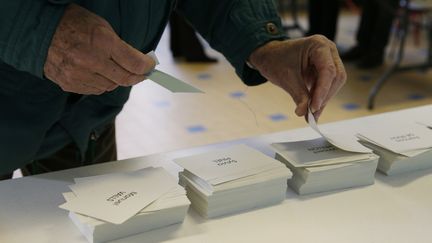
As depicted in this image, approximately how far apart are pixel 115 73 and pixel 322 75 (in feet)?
1.18

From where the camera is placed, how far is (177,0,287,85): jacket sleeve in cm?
102

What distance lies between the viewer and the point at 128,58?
2.33 ft

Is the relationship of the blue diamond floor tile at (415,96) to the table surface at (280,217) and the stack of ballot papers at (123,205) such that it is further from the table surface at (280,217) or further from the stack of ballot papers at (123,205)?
the stack of ballot papers at (123,205)

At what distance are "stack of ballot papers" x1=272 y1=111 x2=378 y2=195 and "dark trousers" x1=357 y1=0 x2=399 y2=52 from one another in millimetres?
3144

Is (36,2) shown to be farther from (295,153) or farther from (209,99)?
(209,99)

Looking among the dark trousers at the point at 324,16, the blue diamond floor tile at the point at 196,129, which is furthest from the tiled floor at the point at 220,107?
the dark trousers at the point at 324,16

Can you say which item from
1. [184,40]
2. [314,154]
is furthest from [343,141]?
[184,40]

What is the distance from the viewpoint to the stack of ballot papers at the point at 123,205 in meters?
0.72

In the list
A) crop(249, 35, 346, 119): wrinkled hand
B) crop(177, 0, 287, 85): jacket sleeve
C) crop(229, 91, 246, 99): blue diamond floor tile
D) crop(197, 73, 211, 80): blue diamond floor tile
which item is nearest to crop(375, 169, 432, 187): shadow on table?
crop(249, 35, 346, 119): wrinkled hand

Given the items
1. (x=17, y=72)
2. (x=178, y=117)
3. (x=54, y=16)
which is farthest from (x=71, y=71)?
(x=178, y=117)

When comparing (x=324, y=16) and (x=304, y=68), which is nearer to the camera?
(x=304, y=68)

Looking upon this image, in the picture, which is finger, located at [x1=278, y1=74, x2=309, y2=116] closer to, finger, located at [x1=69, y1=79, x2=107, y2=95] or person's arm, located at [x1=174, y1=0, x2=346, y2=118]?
person's arm, located at [x1=174, y1=0, x2=346, y2=118]

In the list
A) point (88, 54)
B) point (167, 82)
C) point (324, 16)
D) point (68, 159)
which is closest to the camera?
point (88, 54)

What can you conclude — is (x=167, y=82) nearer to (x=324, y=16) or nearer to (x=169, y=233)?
(x=169, y=233)
